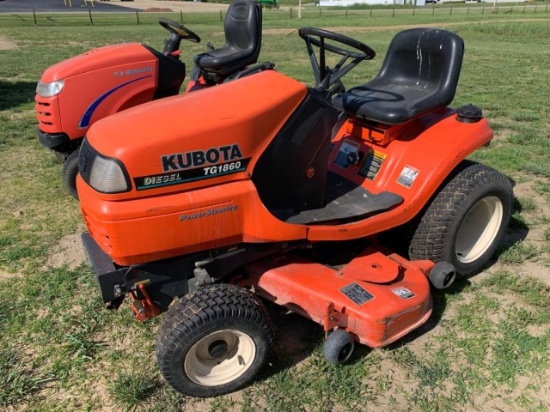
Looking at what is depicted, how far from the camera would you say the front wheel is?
286 cm

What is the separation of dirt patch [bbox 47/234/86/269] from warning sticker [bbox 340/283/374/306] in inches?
72.0

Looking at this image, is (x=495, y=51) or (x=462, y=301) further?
(x=495, y=51)

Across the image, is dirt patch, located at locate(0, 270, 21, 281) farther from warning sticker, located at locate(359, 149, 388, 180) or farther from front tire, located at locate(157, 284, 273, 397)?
warning sticker, located at locate(359, 149, 388, 180)

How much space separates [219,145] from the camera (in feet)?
6.93

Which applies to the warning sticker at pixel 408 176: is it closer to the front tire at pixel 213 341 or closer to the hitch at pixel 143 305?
the front tire at pixel 213 341

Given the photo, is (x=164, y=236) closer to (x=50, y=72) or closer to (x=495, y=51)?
(x=50, y=72)

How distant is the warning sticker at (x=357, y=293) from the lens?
2414 millimetres

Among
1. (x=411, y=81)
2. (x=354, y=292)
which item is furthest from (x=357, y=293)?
(x=411, y=81)

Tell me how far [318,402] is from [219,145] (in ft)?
3.98

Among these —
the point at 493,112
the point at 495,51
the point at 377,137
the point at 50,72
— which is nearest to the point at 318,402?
the point at 377,137

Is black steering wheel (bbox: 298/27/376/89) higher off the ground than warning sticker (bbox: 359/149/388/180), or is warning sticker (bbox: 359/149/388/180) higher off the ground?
black steering wheel (bbox: 298/27/376/89)

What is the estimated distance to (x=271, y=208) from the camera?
96.0 inches

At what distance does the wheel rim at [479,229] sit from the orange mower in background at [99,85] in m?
1.89

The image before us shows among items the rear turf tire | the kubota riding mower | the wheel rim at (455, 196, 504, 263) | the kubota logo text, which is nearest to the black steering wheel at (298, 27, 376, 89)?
the kubota riding mower
